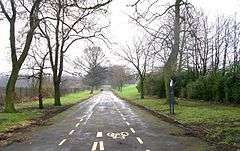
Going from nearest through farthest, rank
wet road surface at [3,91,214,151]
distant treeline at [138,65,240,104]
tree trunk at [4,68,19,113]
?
wet road surface at [3,91,214,151]
tree trunk at [4,68,19,113]
distant treeline at [138,65,240,104]

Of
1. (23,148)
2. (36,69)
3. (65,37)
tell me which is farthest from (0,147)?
(65,37)

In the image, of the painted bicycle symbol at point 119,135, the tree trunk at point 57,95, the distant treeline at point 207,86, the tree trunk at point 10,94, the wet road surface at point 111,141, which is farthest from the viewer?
the tree trunk at point 57,95

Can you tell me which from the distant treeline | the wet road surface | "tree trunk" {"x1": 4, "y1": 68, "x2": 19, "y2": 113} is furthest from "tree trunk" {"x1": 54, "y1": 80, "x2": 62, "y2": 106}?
the wet road surface

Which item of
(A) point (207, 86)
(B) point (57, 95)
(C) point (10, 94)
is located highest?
(A) point (207, 86)

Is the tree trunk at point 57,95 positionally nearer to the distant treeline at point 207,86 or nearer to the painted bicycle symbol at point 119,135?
the distant treeline at point 207,86

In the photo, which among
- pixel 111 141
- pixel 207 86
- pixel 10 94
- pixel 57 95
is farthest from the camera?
pixel 57 95

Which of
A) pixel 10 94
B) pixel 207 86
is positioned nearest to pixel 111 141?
pixel 10 94

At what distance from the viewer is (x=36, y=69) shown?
36.3 m

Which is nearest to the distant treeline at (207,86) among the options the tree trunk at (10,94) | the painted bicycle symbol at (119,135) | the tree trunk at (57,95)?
the tree trunk at (57,95)

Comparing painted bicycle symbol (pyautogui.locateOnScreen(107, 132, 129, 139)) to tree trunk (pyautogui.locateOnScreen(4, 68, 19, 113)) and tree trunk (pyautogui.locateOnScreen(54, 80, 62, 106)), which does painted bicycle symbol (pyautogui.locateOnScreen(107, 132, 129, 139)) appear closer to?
tree trunk (pyautogui.locateOnScreen(4, 68, 19, 113))

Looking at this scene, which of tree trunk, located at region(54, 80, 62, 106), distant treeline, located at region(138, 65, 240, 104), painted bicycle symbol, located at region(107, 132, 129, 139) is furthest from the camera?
tree trunk, located at region(54, 80, 62, 106)

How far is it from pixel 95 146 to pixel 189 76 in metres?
40.4

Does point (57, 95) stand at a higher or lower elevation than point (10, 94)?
lower

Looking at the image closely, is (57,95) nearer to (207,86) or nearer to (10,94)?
(10,94)
